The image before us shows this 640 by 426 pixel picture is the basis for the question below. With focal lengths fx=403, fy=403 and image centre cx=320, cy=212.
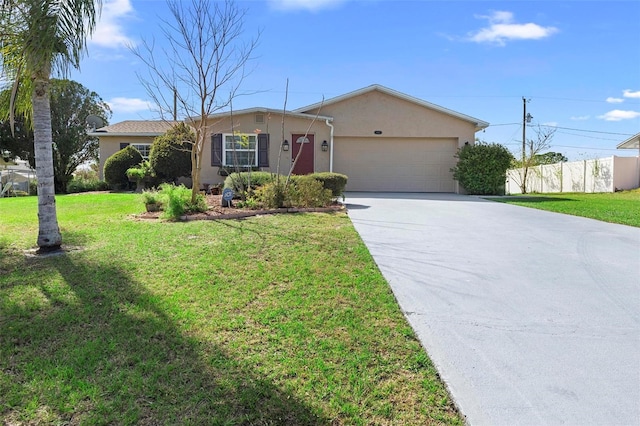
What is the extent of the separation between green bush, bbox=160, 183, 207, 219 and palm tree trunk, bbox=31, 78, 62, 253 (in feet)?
8.75

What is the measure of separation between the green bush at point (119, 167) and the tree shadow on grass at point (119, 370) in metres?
14.1

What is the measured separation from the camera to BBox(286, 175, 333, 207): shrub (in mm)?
9375

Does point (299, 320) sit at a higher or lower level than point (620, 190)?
lower

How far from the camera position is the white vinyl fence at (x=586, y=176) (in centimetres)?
1955

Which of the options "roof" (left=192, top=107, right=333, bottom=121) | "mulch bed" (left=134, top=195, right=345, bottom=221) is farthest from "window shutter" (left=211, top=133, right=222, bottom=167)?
"mulch bed" (left=134, top=195, right=345, bottom=221)

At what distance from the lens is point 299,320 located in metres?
3.38

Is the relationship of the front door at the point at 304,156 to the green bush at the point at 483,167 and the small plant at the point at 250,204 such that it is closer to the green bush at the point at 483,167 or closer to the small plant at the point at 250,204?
the green bush at the point at 483,167

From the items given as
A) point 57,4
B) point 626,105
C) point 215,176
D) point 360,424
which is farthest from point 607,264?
point 626,105

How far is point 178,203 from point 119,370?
5800 millimetres

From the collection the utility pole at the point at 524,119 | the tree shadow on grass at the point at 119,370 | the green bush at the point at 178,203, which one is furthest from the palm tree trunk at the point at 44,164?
the utility pole at the point at 524,119

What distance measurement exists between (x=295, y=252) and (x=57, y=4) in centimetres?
425

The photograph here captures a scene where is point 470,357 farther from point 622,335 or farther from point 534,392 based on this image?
point 622,335

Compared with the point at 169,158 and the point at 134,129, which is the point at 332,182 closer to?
the point at 169,158

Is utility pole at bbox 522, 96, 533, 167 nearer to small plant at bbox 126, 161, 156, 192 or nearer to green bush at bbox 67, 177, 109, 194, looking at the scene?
small plant at bbox 126, 161, 156, 192
